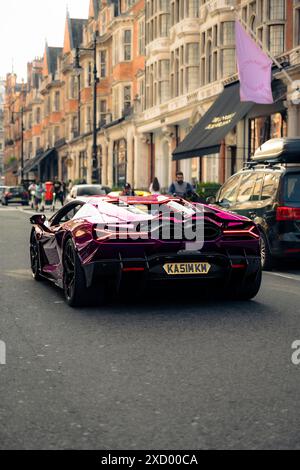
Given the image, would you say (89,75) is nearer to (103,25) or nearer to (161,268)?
(103,25)

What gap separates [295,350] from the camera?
6.63m

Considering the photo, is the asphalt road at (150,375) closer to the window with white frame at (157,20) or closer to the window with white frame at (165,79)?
the window with white frame at (165,79)

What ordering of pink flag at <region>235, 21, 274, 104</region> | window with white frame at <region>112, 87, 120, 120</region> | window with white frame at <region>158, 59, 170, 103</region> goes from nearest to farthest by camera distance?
pink flag at <region>235, 21, 274, 104</region>, window with white frame at <region>158, 59, 170, 103</region>, window with white frame at <region>112, 87, 120, 120</region>

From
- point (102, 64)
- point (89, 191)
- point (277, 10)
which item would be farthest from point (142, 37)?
point (277, 10)

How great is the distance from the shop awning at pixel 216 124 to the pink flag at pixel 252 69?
9.69 ft

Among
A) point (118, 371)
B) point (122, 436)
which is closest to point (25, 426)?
point (122, 436)

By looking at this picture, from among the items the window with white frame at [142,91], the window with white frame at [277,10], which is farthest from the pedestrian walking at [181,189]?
the window with white frame at [142,91]

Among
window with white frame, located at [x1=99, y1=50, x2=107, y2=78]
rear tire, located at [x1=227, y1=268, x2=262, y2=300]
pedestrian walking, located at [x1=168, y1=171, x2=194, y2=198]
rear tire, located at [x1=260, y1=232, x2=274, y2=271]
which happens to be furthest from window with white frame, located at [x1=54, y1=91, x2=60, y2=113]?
rear tire, located at [x1=227, y1=268, x2=262, y2=300]

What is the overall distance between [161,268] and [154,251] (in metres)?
0.19

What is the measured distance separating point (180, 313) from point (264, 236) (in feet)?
16.5

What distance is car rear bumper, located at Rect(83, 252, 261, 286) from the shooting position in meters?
8.46

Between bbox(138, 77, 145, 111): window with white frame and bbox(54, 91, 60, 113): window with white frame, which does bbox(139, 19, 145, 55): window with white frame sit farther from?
bbox(54, 91, 60, 113): window with white frame

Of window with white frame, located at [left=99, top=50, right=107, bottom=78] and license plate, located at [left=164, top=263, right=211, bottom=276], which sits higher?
window with white frame, located at [left=99, top=50, right=107, bottom=78]

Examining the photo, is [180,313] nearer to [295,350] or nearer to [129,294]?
[129,294]
